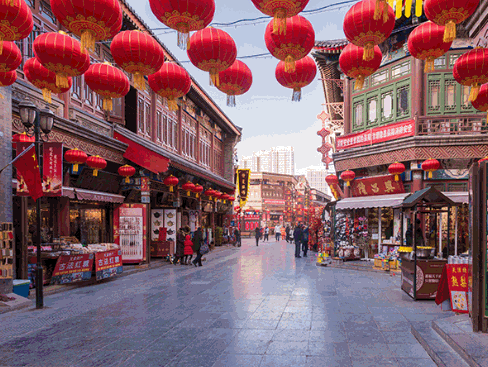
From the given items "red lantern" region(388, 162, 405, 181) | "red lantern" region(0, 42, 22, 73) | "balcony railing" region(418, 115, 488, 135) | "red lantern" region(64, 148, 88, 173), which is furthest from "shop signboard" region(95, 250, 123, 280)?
"balcony railing" region(418, 115, 488, 135)

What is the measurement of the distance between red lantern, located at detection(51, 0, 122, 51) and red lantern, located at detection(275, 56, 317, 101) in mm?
2766

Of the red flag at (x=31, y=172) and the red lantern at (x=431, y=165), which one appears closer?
the red flag at (x=31, y=172)

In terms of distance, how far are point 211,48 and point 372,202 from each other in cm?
1404

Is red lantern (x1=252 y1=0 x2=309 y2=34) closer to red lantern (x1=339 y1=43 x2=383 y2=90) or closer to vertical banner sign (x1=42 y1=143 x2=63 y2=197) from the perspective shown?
red lantern (x1=339 y1=43 x2=383 y2=90)

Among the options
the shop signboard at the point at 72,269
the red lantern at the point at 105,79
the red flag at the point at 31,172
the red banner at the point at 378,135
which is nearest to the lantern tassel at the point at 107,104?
the red lantern at the point at 105,79

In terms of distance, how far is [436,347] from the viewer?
5.70 meters

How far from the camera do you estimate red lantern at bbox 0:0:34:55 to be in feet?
15.9

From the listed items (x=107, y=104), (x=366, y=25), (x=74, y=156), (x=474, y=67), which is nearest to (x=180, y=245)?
(x=74, y=156)

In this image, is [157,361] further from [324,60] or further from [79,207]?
[324,60]

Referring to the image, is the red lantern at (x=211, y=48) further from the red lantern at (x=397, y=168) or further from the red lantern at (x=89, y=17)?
→ the red lantern at (x=397, y=168)

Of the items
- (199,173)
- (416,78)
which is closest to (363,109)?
(416,78)

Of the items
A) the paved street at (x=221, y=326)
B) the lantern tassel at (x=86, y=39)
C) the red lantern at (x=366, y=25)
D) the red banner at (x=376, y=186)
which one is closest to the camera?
the lantern tassel at (x=86, y=39)

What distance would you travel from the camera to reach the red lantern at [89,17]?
478cm

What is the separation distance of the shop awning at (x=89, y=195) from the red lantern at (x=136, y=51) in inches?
291
